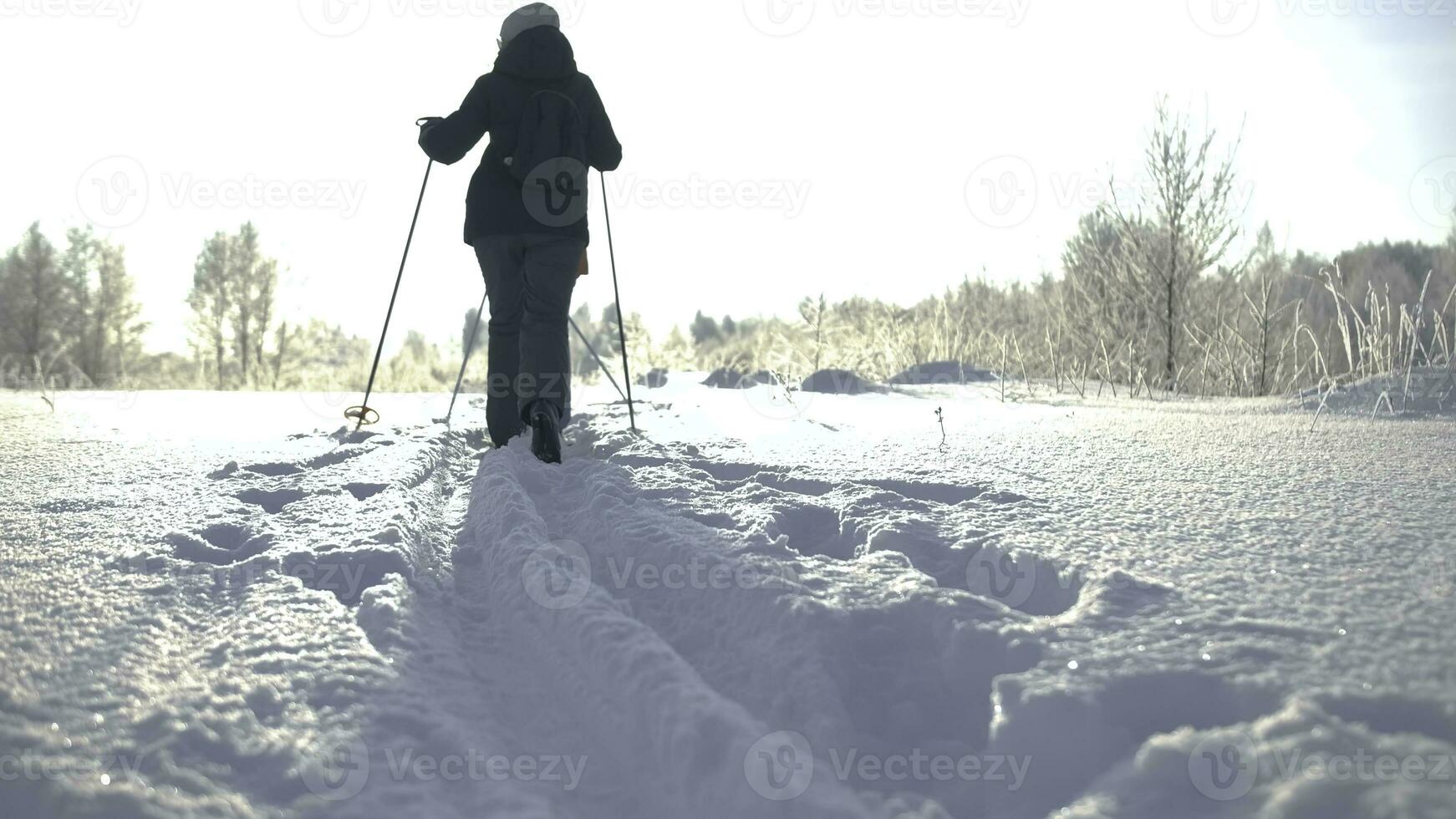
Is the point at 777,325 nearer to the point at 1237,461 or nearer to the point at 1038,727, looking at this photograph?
the point at 1237,461

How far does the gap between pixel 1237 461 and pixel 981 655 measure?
1381 mm

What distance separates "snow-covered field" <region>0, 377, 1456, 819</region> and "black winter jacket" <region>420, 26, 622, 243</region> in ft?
4.39

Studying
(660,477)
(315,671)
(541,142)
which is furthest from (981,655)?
(541,142)

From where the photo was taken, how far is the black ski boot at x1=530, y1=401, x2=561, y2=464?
282 centimetres

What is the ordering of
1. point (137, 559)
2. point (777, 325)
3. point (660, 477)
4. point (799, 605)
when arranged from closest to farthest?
1. point (799, 605)
2. point (137, 559)
3. point (660, 477)
4. point (777, 325)

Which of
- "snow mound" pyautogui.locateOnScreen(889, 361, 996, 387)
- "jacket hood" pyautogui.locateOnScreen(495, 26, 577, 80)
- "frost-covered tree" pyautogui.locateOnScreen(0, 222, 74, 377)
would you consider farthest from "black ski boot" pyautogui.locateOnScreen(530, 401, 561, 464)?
"frost-covered tree" pyautogui.locateOnScreen(0, 222, 74, 377)

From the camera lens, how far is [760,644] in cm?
128

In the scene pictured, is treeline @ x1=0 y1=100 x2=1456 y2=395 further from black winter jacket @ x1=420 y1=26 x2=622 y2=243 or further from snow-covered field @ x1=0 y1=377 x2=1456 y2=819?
snow-covered field @ x1=0 y1=377 x2=1456 y2=819

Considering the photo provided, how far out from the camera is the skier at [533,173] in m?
3.18

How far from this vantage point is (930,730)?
1096 millimetres

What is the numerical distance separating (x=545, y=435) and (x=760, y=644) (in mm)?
1703

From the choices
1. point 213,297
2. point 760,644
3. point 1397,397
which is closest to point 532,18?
point 760,644

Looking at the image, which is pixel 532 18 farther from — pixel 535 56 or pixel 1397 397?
pixel 1397 397

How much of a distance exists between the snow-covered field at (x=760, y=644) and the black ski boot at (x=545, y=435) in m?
0.52
